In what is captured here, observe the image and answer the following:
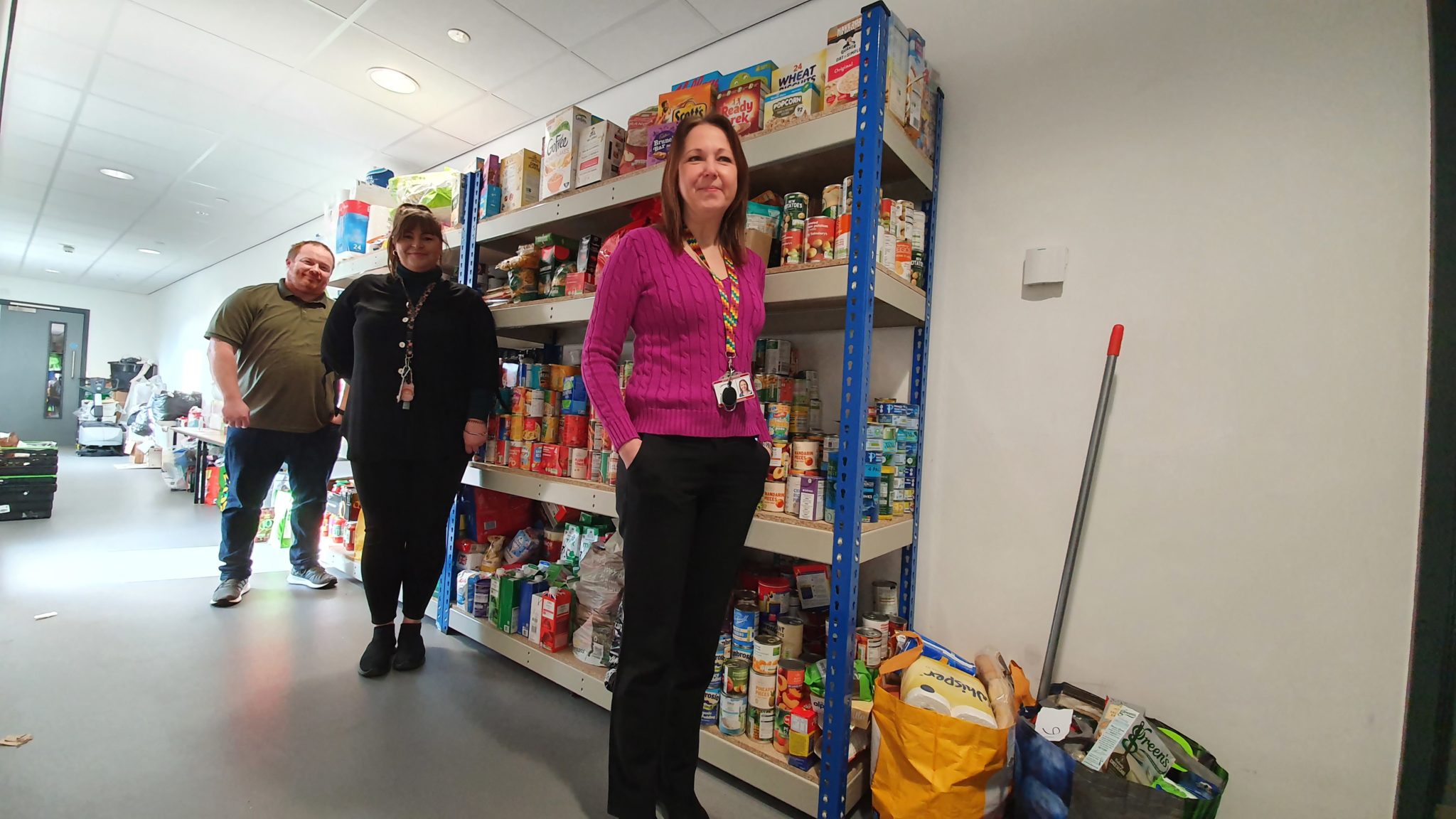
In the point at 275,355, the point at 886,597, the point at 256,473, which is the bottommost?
the point at 886,597

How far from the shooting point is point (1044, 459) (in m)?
1.66

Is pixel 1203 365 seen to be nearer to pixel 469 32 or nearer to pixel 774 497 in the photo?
pixel 774 497

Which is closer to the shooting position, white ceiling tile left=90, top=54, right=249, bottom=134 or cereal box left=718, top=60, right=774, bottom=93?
cereal box left=718, top=60, right=774, bottom=93

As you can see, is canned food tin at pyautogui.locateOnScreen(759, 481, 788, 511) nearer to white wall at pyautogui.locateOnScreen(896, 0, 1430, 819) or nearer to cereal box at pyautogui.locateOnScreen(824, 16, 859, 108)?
white wall at pyautogui.locateOnScreen(896, 0, 1430, 819)

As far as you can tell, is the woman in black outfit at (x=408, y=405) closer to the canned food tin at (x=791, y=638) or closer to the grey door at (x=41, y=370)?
the canned food tin at (x=791, y=638)

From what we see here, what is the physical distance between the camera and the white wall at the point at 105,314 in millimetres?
10156

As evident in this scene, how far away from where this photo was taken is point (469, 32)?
2467 millimetres

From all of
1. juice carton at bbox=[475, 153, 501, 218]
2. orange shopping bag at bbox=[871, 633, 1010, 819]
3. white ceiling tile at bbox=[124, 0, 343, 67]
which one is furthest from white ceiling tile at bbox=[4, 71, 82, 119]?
orange shopping bag at bbox=[871, 633, 1010, 819]

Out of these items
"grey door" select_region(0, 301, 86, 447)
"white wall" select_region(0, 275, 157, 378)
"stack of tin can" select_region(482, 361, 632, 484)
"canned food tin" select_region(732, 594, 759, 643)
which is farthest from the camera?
"white wall" select_region(0, 275, 157, 378)

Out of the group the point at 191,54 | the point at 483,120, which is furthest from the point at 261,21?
the point at 483,120

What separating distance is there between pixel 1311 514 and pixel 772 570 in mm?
1348

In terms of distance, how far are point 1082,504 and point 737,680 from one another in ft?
3.37

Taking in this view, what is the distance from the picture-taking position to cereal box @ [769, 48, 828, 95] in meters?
1.64

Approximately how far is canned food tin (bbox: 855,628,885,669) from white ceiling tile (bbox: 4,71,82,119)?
489 centimetres
